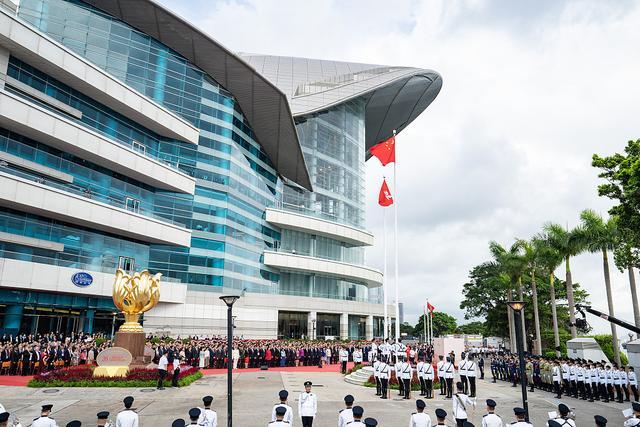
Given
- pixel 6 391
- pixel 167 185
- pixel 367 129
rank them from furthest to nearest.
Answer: pixel 367 129, pixel 167 185, pixel 6 391

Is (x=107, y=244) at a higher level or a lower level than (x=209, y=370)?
higher

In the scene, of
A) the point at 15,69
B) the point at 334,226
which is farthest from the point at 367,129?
the point at 15,69

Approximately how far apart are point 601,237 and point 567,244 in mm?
3061

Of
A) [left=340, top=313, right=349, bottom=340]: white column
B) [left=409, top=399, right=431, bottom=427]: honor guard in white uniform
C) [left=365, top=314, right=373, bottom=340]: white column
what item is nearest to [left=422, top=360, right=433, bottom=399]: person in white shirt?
[left=409, top=399, right=431, bottom=427]: honor guard in white uniform

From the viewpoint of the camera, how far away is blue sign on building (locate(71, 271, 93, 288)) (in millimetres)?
35141

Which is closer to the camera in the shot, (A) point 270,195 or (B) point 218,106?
(B) point 218,106

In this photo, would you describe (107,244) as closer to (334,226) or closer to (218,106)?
(218,106)

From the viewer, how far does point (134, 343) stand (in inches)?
926

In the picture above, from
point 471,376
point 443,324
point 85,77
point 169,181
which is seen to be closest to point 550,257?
point 471,376

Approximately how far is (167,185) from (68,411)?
98.2ft

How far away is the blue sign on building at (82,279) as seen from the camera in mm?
35141

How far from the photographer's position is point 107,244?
39312mm

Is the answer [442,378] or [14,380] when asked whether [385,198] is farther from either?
[14,380]

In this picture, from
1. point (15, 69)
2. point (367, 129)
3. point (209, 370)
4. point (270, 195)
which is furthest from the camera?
point (367, 129)
